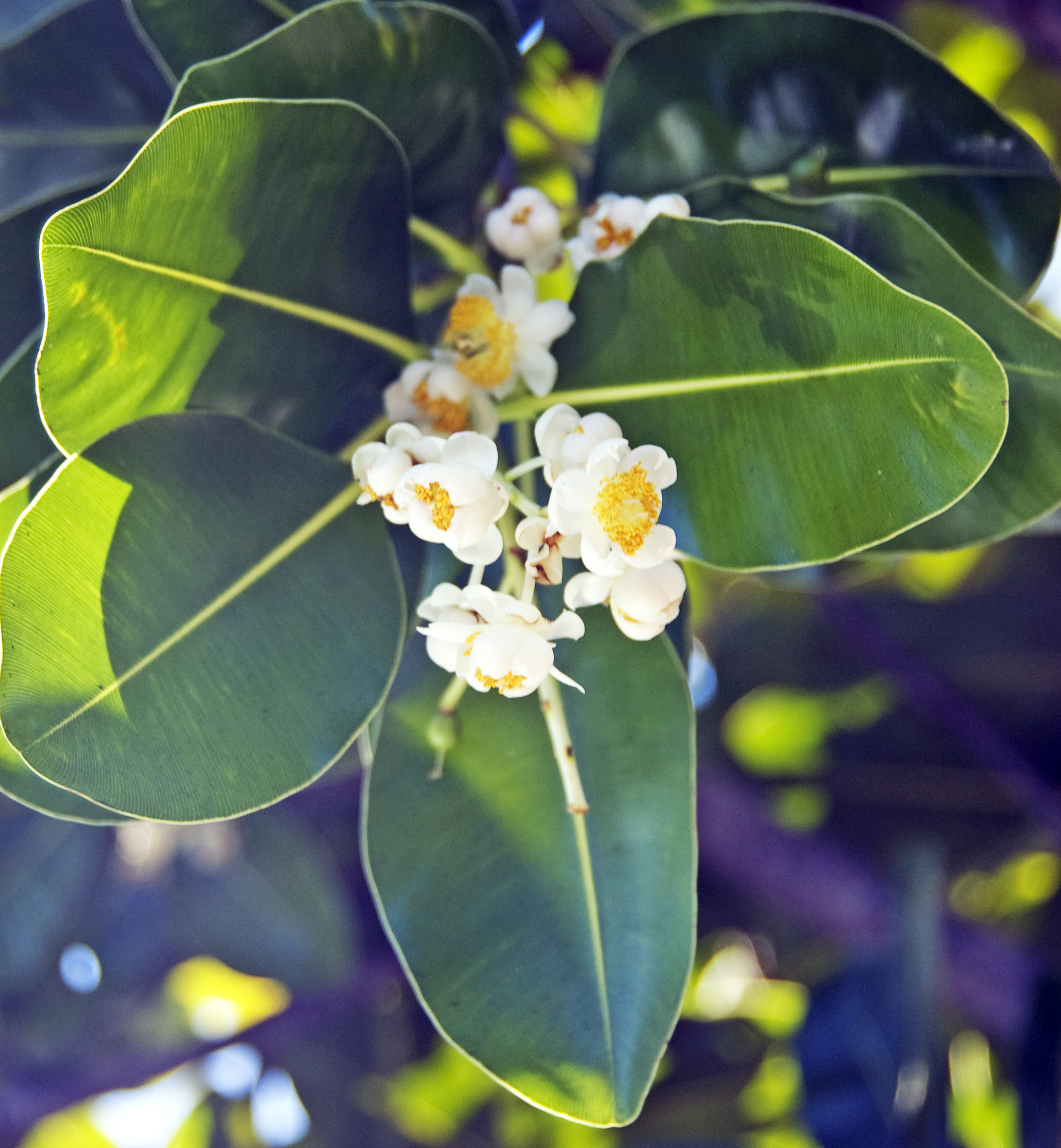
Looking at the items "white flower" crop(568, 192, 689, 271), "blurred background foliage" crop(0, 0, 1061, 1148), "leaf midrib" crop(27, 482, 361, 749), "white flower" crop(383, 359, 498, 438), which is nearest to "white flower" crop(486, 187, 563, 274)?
"white flower" crop(568, 192, 689, 271)

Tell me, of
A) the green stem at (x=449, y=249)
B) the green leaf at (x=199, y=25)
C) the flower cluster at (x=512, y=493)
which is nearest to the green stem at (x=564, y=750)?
the flower cluster at (x=512, y=493)

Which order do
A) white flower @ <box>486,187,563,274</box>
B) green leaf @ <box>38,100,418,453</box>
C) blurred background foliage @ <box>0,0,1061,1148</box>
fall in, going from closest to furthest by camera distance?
green leaf @ <box>38,100,418,453</box> → white flower @ <box>486,187,563,274</box> → blurred background foliage @ <box>0,0,1061,1148</box>

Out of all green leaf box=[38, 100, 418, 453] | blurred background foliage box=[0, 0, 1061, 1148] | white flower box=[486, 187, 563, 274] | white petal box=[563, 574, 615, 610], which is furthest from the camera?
blurred background foliage box=[0, 0, 1061, 1148]

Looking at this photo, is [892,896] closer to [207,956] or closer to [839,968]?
[839,968]

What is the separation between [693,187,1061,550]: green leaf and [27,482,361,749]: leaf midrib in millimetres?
346

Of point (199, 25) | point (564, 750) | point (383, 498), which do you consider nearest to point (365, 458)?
point (383, 498)

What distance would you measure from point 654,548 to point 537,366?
168 mm

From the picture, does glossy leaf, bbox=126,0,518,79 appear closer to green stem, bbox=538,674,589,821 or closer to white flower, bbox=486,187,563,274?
white flower, bbox=486,187,563,274

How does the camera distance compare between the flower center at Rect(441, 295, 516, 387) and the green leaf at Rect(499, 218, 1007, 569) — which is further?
the flower center at Rect(441, 295, 516, 387)

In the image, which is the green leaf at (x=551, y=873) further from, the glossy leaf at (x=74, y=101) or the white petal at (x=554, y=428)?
the glossy leaf at (x=74, y=101)

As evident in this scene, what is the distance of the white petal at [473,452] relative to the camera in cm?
61

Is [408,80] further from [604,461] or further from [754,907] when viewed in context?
[754,907]

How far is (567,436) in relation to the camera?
64 cm

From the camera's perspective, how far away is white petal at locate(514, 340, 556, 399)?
0.69 m
